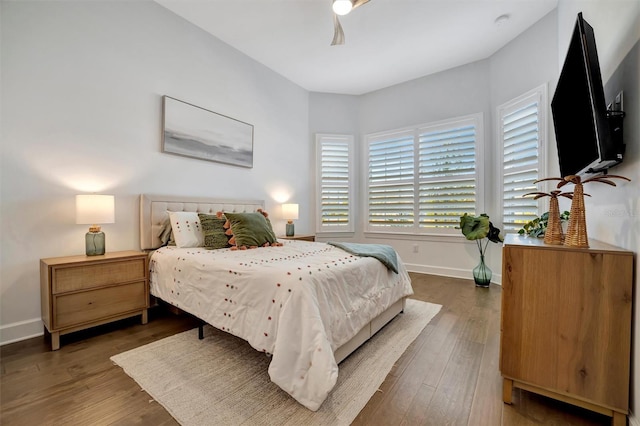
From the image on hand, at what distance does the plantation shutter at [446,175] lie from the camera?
407 cm

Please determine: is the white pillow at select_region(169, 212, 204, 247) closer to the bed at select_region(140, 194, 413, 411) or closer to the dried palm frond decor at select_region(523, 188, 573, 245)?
the bed at select_region(140, 194, 413, 411)

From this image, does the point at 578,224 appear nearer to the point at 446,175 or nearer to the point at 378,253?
the point at 378,253

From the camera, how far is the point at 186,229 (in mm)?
2752

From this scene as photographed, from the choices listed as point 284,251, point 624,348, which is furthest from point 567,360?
point 284,251

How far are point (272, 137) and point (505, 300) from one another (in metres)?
3.79

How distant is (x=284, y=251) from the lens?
97.4 inches

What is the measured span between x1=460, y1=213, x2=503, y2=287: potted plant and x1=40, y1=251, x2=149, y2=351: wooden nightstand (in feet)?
12.4

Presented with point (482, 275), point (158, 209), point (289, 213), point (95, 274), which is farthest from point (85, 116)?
point (482, 275)

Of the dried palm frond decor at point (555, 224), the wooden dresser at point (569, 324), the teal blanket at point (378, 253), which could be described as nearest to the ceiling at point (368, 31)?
the dried palm frond decor at point (555, 224)

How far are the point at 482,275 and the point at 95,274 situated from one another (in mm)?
4337

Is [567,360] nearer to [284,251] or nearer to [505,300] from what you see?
[505,300]

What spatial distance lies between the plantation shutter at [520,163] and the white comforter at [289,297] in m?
2.05

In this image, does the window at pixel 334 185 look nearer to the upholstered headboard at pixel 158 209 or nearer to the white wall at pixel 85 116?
the white wall at pixel 85 116

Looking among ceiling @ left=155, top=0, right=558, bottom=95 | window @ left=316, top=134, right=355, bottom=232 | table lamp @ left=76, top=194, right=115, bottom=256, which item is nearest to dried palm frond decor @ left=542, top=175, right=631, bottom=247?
ceiling @ left=155, top=0, right=558, bottom=95
